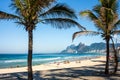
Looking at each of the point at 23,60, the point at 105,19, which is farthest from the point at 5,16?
the point at 23,60

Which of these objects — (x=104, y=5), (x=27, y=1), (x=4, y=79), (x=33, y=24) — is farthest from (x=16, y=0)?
(x=104, y=5)

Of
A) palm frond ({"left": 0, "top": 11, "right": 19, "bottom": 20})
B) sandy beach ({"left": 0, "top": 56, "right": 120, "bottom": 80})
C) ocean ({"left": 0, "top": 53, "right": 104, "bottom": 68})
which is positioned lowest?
sandy beach ({"left": 0, "top": 56, "right": 120, "bottom": 80})

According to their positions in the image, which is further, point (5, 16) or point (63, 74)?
point (63, 74)

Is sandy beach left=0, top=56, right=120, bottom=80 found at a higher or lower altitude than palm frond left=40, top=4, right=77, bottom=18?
lower

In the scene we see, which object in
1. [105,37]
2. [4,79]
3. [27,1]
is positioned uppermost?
[27,1]

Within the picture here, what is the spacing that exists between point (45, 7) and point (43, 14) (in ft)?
1.45

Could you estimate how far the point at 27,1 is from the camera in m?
12.0

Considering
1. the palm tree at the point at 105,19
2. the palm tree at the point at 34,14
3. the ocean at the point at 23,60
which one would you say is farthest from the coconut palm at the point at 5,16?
the ocean at the point at 23,60

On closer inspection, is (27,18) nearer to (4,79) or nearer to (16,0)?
(16,0)

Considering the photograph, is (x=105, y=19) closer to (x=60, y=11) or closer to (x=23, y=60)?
(x=60, y=11)

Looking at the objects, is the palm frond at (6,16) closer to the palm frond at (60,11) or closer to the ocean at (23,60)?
the palm frond at (60,11)

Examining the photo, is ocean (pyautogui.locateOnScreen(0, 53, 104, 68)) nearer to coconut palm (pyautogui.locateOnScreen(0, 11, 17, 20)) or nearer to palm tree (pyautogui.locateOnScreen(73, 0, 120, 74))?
palm tree (pyautogui.locateOnScreen(73, 0, 120, 74))

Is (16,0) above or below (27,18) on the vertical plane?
above

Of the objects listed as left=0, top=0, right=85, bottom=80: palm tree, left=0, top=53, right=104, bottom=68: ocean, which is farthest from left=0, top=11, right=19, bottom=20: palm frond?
left=0, top=53, right=104, bottom=68: ocean
